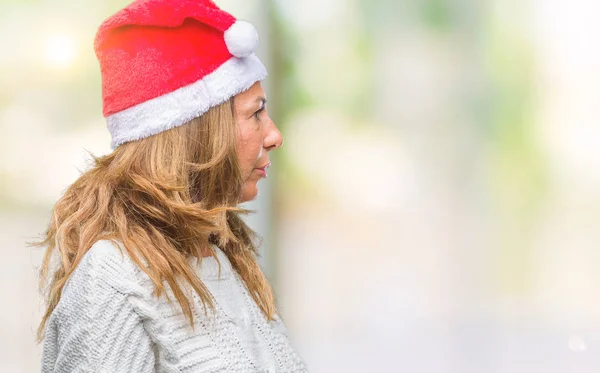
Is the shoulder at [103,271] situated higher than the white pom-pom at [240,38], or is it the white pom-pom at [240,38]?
the white pom-pom at [240,38]

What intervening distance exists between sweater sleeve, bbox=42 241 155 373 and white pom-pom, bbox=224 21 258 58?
382mm

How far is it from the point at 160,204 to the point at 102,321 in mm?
200

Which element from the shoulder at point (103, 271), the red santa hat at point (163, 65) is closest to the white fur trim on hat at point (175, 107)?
the red santa hat at point (163, 65)

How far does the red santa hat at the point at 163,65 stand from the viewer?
1.12 meters

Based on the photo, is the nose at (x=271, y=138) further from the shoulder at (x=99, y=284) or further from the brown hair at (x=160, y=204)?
the shoulder at (x=99, y=284)

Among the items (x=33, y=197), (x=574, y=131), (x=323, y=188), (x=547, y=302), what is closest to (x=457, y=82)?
(x=574, y=131)

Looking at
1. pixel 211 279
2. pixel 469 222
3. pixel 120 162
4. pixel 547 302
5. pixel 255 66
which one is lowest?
pixel 547 302

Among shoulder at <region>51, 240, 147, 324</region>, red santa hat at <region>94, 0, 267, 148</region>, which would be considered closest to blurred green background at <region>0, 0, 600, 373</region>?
red santa hat at <region>94, 0, 267, 148</region>

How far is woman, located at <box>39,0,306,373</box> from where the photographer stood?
0.97 metres

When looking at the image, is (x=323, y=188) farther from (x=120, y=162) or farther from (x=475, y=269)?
(x=120, y=162)

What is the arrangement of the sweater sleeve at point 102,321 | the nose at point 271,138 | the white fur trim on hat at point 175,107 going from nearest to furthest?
the sweater sleeve at point 102,321
the white fur trim on hat at point 175,107
the nose at point 271,138

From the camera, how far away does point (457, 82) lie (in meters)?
2.18

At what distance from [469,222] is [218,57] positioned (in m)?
1.23

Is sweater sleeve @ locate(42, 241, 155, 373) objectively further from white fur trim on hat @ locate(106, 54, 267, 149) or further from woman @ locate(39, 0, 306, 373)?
white fur trim on hat @ locate(106, 54, 267, 149)
